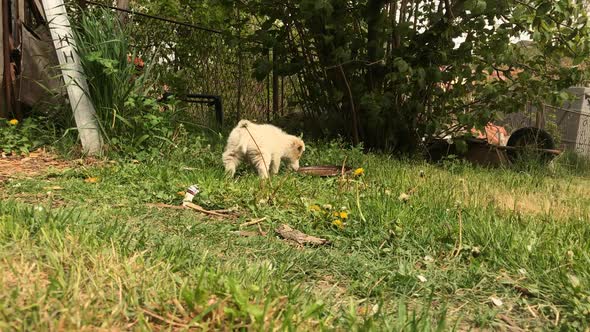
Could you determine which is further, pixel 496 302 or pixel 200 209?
pixel 200 209

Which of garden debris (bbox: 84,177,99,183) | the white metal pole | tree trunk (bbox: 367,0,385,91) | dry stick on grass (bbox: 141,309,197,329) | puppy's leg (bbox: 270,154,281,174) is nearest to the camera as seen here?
dry stick on grass (bbox: 141,309,197,329)

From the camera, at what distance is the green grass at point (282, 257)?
1729 mm

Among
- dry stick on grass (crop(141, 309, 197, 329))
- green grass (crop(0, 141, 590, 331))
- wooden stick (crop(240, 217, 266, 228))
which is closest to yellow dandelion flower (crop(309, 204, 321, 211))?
green grass (crop(0, 141, 590, 331))

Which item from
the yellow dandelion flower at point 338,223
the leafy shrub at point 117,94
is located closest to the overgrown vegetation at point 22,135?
the leafy shrub at point 117,94

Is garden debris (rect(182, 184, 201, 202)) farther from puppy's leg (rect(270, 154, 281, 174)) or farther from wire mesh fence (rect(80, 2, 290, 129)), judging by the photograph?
wire mesh fence (rect(80, 2, 290, 129))

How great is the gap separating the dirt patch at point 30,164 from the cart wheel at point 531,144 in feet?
19.5

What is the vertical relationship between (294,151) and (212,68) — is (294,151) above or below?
below

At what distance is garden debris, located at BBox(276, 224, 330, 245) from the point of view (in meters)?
3.12

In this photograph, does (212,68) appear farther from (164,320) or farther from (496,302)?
(164,320)

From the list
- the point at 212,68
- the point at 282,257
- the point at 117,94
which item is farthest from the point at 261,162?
the point at 212,68

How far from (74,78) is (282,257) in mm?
3641

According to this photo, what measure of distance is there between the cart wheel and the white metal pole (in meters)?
5.62

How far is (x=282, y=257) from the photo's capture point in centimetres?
275

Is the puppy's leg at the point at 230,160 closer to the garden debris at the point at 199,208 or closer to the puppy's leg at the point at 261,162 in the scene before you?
the puppy's leg at the point at 261,162
